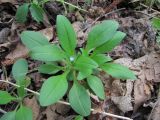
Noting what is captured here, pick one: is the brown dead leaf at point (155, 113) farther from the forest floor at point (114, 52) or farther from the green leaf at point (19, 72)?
the green leaf at point (19, 72)

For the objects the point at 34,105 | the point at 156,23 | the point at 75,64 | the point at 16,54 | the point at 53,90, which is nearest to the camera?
the point at 53,90

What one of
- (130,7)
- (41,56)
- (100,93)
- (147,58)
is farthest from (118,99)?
(130,7)

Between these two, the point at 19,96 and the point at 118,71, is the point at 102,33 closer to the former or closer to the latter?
the point at 118,71

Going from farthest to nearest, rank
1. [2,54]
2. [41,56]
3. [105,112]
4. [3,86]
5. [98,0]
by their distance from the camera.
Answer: [98,0] < [2,54] < [3,86] < [105,112] < [41,56]

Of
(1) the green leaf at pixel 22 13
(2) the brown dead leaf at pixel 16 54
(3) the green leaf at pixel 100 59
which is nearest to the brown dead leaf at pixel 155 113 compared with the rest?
(3) the green leaf at pixel 100 59

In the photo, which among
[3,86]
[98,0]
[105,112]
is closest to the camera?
[105,112]

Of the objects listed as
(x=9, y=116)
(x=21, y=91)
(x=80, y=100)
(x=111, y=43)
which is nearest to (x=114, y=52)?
(x=111, y=43)

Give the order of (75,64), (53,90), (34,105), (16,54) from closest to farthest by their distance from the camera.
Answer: (53,90)
(75,64)
(34,105)
(16,54)

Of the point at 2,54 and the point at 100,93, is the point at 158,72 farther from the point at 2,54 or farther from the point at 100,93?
the point at 2,54
